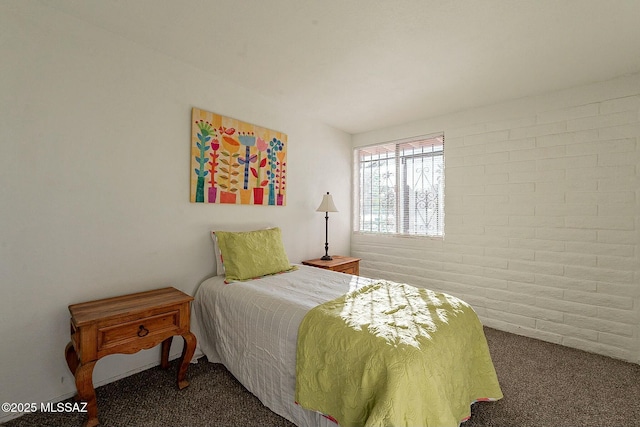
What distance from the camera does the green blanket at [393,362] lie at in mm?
1221

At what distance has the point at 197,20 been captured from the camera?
74.0 inches

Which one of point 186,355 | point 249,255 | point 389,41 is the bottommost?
point 186,355

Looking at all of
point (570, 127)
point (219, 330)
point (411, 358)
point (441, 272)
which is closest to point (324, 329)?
point (411, 358)

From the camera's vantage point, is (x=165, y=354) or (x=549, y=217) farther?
(x=549, y=217)

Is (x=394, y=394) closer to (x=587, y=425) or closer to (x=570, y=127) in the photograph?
(x=587, y=425)

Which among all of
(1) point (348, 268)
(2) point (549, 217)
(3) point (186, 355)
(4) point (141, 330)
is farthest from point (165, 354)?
(2) point (549, 217)

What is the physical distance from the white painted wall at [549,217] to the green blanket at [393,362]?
5.14ft

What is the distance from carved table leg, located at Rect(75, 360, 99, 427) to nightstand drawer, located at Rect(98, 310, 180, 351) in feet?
0.36

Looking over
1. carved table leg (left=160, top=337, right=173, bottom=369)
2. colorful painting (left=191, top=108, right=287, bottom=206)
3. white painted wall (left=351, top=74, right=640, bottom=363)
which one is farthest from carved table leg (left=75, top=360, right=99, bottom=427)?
white painted wall (left=351, top=74, right=640, bottom=363)

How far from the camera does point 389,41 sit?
6.76 ft

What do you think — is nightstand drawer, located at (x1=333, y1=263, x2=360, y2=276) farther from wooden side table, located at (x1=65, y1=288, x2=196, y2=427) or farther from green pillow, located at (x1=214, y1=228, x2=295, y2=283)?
wooden side table, located at (x1=65, y1=288, x2=196, y2=427)

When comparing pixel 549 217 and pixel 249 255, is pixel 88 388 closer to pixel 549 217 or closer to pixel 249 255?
pixel 249 255

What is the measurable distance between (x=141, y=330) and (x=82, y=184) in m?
1.06

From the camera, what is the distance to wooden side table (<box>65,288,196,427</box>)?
1.57m
